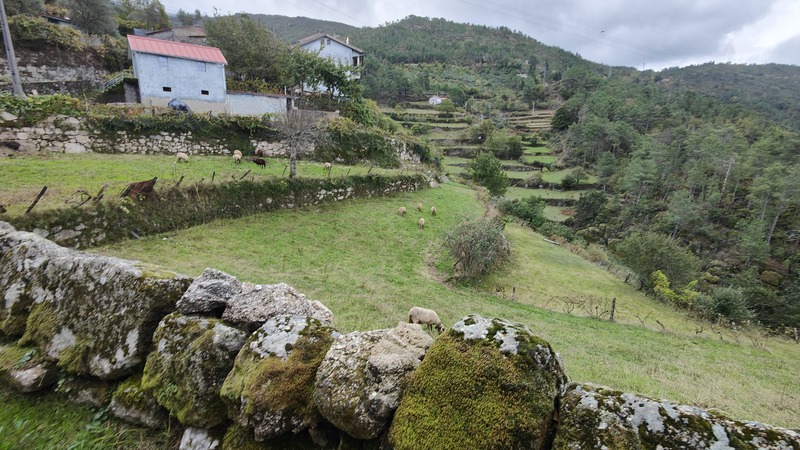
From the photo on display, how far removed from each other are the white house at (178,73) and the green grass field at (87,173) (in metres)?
10.5

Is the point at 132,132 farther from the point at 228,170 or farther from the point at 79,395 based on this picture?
the point at 79,395

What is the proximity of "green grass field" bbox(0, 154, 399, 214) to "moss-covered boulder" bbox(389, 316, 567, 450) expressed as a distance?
13633 mm

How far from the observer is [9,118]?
55.0 feet

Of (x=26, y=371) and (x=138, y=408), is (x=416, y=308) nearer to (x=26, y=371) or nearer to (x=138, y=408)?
(x=138, y=408)

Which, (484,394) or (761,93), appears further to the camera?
(761,93)

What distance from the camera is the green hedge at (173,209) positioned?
10.8 meters

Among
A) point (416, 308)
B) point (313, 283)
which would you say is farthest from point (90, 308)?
point (313, 283)

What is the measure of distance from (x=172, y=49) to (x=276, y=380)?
1327 inches

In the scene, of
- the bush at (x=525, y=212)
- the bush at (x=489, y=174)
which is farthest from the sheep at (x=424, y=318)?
the bush at (x=489, y=174)

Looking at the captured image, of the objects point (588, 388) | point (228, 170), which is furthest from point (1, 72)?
point (588, 388)

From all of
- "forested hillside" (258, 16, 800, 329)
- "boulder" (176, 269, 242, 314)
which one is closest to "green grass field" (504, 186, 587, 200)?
"forested hillside" (258, 16, 800, 329)

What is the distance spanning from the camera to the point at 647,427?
1950mm

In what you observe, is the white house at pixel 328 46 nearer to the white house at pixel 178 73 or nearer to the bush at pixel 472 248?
the white house at pixel 178 73

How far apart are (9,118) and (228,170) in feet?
32.7
